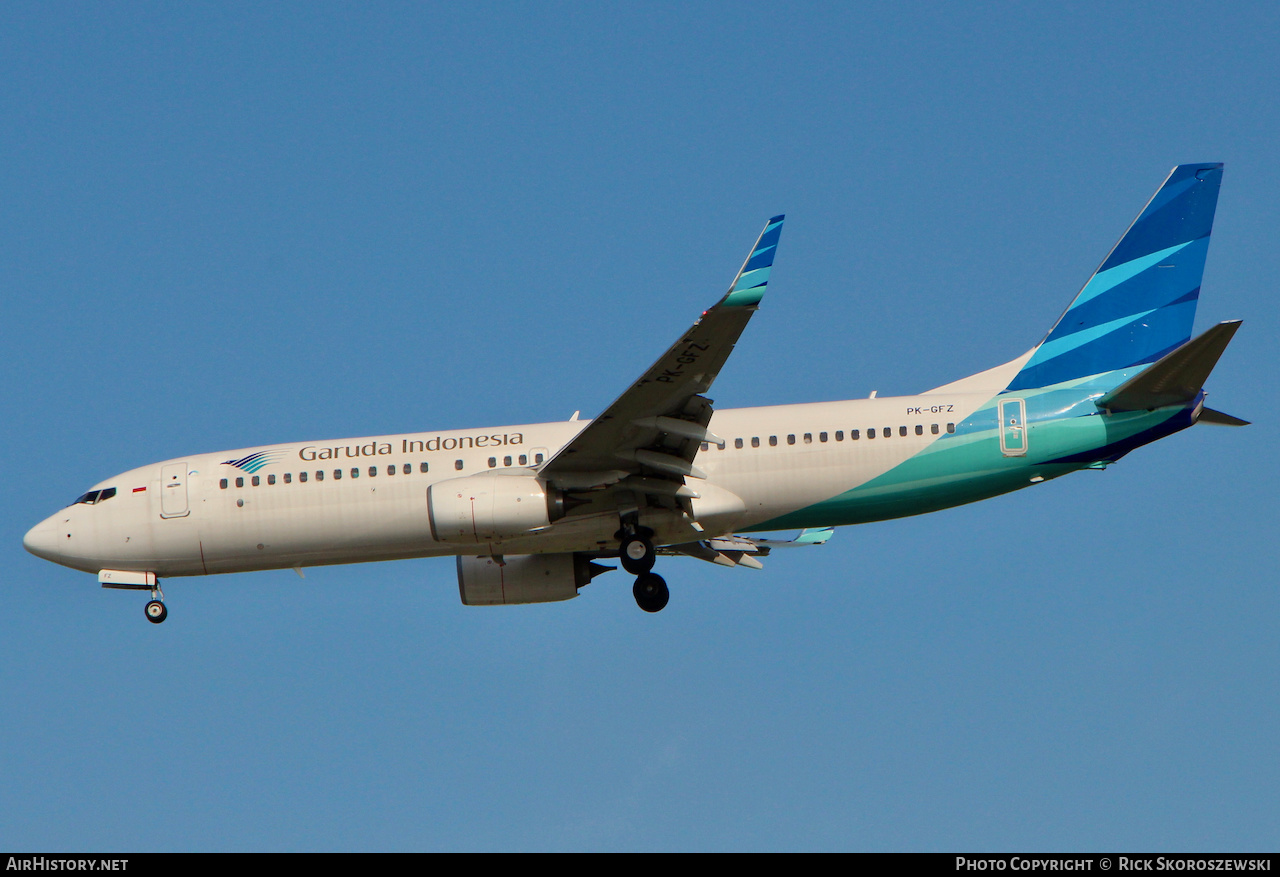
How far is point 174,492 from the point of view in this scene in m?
24.4

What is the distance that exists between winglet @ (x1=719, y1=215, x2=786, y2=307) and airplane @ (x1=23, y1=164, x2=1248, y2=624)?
7.93ft

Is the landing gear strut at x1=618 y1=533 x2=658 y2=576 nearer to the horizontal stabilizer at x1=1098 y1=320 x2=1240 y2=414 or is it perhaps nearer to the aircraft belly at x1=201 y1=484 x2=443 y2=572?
the aircraft belly at x1=201 y1=484 x2=443 y2=572

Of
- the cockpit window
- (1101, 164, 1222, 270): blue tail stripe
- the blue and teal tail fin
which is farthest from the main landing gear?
(1101, 164, 1222, 270): blue tail stripe

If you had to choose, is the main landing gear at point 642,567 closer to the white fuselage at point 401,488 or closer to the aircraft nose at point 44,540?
the white fuselage at point 401,488

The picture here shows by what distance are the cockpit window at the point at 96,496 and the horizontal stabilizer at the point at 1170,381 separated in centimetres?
1820

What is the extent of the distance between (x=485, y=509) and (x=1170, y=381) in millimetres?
11625

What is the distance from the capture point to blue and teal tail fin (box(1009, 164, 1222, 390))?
79.4 feet

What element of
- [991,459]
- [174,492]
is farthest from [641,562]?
[174,492]

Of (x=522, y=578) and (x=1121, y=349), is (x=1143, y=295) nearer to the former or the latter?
(x=1121, y=349)

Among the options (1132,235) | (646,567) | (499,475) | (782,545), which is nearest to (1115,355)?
(1132,235)

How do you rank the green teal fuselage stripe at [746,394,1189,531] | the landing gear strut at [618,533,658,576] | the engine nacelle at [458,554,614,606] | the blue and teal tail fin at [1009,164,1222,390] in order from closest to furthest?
the green teal fuselage stripe at [746,394,1189,531] < the landing gear strut at [618,533,658,576] < the blue and teal tail fin at [1009,164,1222,390] < the engine nacelle at [458,554,614,606]

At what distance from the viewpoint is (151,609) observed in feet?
81.1
